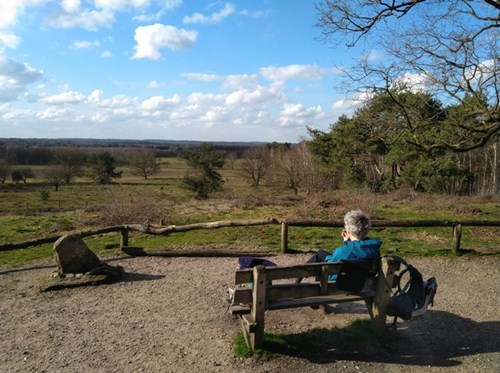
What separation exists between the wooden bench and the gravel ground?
0.41 meters

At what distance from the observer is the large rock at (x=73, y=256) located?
720 cm

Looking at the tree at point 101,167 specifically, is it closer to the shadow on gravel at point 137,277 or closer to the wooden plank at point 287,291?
the shadow on gravel at point 137,277

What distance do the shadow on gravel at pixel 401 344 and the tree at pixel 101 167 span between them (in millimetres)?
59806

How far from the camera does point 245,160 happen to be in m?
55.0

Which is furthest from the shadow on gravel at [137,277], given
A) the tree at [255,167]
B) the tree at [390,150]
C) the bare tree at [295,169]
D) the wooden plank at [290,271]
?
the tree at [255,167]

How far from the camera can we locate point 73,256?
7.30 metres

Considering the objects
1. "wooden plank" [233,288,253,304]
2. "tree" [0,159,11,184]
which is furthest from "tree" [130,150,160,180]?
"wooden plank" [233,288,253,304]

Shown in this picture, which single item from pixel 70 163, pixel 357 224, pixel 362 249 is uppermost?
pixel 357 224

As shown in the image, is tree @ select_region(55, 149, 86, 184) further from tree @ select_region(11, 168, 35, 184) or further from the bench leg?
the bench leg

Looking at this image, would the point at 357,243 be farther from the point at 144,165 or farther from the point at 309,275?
the point at 144,165

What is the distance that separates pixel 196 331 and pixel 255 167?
47.6 m

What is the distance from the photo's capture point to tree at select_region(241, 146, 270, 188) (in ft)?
171

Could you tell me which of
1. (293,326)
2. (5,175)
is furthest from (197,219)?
(5,175)

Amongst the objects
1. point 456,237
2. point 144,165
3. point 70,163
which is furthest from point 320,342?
point 144,165
